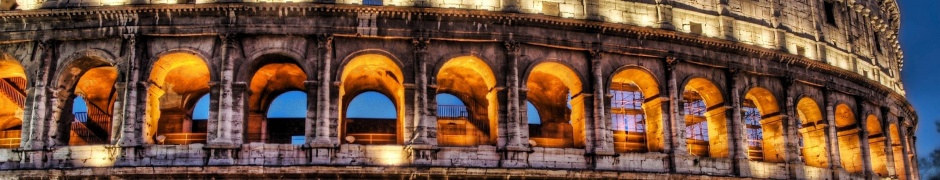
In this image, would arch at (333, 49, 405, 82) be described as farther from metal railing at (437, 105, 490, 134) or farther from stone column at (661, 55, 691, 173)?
stone column at (661, 55, 691, 173)

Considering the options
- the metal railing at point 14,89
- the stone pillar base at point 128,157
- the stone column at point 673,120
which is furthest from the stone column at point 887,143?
the metal railing at point 14,89

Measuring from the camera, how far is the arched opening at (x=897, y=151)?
29672 millimetres

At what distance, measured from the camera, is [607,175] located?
70.5 feet

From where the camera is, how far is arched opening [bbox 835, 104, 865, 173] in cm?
2720

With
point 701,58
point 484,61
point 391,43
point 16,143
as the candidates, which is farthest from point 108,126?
point 701,58

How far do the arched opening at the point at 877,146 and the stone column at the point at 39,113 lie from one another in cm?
2122

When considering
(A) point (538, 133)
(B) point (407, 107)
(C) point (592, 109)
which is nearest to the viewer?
(B) point (407, 107)

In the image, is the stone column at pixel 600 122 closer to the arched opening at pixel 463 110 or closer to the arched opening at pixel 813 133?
the arched opening at pixel 463 110

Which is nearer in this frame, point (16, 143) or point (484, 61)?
point (484, 61)

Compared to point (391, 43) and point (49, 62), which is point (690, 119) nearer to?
point (391, 43)

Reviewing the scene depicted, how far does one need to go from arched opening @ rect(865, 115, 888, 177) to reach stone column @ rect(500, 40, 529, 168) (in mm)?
12318

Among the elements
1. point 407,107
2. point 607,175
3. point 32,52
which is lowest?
point 607,175

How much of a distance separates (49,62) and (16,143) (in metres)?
4.55

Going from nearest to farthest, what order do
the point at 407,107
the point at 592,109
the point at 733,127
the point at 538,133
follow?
1. the point at 407,107
2. the point at 592,109
3. the point at 733,127
4. the point at 538,133
